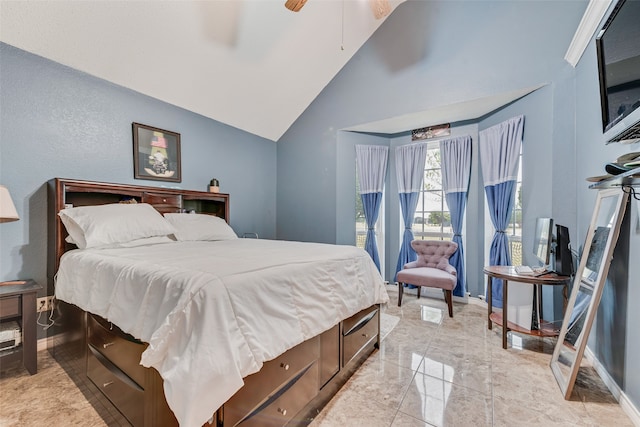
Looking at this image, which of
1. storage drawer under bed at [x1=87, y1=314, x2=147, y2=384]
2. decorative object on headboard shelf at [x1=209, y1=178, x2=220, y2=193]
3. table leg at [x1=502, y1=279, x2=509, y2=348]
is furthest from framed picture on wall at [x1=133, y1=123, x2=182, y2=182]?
table leg at [x1=502, y1=279, x2=509, y2=348]

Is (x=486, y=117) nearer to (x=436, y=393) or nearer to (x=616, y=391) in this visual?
(x=616, y=391)

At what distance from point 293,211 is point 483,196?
2724 mm

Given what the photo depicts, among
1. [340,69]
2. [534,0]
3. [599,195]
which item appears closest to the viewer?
[599,195]

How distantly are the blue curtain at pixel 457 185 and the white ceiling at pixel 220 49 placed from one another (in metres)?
0.38

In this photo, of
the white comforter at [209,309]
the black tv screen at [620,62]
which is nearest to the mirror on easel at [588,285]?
the black tv screen at [620,62]

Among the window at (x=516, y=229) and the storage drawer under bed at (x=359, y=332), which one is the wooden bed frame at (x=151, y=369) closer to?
the storage drawer under bed at (x=359, y=332)

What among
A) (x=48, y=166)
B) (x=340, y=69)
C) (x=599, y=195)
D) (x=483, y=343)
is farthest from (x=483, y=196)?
(x=48, y=166)

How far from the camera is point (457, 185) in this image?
3.60m

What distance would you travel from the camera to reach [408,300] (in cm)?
360

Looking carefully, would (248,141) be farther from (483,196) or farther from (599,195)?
(599,195)

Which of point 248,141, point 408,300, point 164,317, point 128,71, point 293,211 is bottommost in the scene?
point 408,300

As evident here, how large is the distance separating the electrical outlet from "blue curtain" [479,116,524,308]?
442 cm

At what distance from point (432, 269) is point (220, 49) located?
360 cm

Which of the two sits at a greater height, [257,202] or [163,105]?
[163,105]
